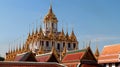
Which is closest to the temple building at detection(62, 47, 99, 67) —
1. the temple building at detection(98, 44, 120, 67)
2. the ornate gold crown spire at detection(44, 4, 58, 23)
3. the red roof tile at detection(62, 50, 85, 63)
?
the red roof tile at detection(62, 50, 85, 63)

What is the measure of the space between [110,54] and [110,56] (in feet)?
1.01

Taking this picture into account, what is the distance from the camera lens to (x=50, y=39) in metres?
56.5

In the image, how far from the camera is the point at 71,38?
59.9 m

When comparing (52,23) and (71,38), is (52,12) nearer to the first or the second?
(52,23)

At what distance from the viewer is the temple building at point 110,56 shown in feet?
90.7

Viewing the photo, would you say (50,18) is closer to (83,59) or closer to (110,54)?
(83,59)

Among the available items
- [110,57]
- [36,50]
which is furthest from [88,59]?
[36,50]

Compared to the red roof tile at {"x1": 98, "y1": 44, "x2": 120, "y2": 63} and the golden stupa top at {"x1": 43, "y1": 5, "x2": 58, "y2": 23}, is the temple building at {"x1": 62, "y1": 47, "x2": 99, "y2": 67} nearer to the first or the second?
the red roof tile at {"x1": 98, "y1": 44, "x2": 120, "y2": 63}

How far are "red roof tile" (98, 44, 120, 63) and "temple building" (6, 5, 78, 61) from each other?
2431 cm

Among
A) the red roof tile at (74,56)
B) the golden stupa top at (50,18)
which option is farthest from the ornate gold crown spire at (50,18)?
the red roof tile at (74,56)

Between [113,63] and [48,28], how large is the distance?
32257 millimetres

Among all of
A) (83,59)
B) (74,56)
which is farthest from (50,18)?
(83,59)

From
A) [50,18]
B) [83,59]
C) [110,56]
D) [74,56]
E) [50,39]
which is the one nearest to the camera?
[110,56]

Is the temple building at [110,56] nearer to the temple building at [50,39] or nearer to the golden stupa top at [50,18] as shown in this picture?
the temple building at [50,39]
